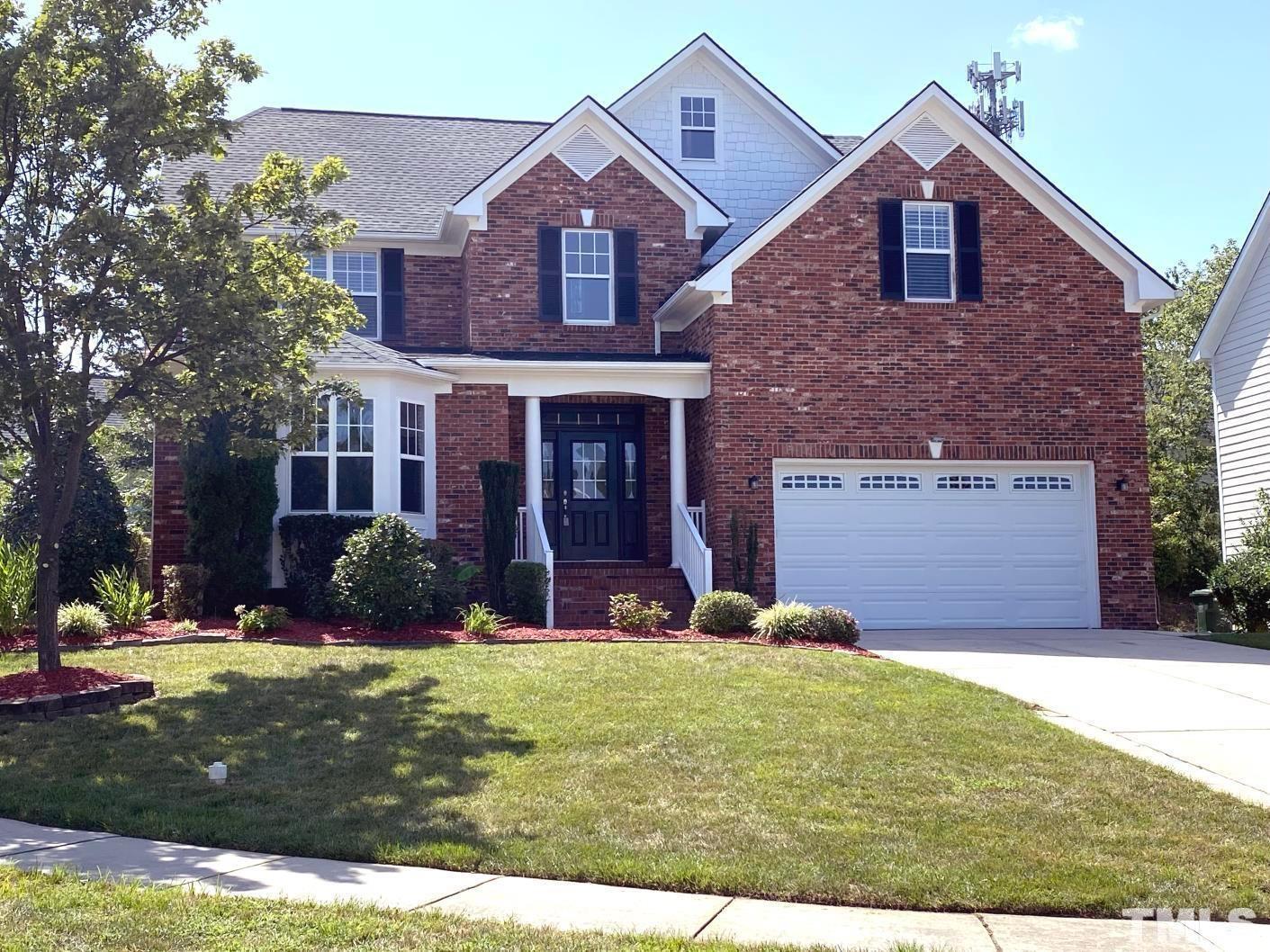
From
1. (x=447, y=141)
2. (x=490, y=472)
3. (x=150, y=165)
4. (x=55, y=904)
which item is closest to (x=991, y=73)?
(x=447, y=141)

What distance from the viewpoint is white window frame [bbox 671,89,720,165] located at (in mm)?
21719

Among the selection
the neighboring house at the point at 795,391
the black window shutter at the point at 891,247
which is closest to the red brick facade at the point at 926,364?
the neighboring house at the point at 795,391

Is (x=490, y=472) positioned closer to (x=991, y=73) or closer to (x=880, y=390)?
(x=880, y=390)

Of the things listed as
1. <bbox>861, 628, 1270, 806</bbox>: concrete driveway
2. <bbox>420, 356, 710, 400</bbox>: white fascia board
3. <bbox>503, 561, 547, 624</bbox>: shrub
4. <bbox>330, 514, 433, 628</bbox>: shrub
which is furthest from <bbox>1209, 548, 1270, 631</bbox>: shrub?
<bbox>330, 514, 433, 628</bbox>: shrub

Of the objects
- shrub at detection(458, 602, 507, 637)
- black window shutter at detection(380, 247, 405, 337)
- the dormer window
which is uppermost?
the dormer window

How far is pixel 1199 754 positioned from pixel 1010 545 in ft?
31.3

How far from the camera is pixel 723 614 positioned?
1429 centimetres

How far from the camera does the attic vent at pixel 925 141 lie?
59.1ft

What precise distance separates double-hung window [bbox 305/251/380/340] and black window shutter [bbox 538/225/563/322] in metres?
2.81

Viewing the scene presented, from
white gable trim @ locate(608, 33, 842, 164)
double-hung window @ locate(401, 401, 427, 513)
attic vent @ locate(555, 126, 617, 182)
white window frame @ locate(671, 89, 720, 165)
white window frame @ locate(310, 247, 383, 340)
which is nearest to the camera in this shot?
double-hung window @ locate(401, 401, 427, 513)

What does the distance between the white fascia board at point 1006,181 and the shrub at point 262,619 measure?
25.3 feet

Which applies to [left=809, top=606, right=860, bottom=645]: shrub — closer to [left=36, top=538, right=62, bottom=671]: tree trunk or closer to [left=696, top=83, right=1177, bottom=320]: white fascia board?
[left=696, top=83, right=1177, bottom=320]: white fascia board

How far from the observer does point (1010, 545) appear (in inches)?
706

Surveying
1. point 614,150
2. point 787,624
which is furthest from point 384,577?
point 614,150
